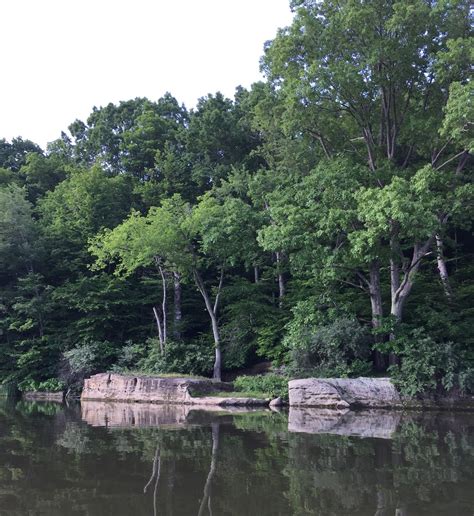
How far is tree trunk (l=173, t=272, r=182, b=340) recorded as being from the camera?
23359 millimetres

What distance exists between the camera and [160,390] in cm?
1853

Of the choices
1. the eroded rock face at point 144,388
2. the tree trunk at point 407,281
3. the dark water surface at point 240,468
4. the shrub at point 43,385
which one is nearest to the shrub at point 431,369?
the tree trunk at point 407,281

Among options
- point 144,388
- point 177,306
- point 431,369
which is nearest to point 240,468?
point 431,369

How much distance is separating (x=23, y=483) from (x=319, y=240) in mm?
13123

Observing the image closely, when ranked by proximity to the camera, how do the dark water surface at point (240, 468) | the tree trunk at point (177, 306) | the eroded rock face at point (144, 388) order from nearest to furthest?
the dark water surface at point (240, 468) < the eroded rock face at point (144, 388) < the tree trunk at point (177, 306)

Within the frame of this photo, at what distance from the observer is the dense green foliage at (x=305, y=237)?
1587 cm

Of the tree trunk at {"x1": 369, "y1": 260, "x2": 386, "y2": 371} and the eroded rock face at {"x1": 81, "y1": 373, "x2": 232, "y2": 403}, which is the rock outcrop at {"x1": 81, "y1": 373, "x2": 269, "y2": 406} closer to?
the eroded rock face at {"x1": 81, "y1": 373, "x2": 232, "y2": 403}

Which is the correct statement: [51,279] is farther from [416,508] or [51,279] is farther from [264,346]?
[416,508]

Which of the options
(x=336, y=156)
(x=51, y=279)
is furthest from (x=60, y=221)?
(x=336, y=156)

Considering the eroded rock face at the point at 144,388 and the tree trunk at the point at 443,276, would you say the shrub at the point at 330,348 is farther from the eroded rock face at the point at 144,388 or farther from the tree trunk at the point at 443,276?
the tree trunk at the point at 443,276

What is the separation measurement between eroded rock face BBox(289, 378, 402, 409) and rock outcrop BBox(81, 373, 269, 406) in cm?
146

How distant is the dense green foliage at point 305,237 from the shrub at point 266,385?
0.64 m

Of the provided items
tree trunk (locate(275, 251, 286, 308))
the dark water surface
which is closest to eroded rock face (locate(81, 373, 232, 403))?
the dark water surface

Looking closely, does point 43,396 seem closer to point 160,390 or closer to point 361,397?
point 160,390
